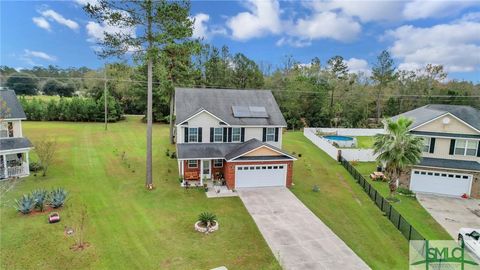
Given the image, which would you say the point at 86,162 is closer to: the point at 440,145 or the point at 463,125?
the point at 440,145

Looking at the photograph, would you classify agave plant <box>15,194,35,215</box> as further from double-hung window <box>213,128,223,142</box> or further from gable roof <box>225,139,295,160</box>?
double-hung window <box>213,128,223,142</box>

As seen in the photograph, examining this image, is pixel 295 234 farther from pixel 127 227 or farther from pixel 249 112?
pixel 249 112

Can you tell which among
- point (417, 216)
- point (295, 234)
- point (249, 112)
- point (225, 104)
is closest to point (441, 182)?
point (417, 216)

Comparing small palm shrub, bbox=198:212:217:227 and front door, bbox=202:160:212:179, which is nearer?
small palm shrub, bbox=198:212:217:227

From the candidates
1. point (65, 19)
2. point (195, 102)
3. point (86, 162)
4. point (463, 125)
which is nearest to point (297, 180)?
point (195, 102)

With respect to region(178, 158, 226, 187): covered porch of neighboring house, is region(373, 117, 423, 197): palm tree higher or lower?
higher

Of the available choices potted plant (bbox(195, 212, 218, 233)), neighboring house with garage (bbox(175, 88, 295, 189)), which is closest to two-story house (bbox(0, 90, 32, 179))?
neighboring house with garage (bbox(175, 88, 295, 189))

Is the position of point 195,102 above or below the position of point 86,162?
above
